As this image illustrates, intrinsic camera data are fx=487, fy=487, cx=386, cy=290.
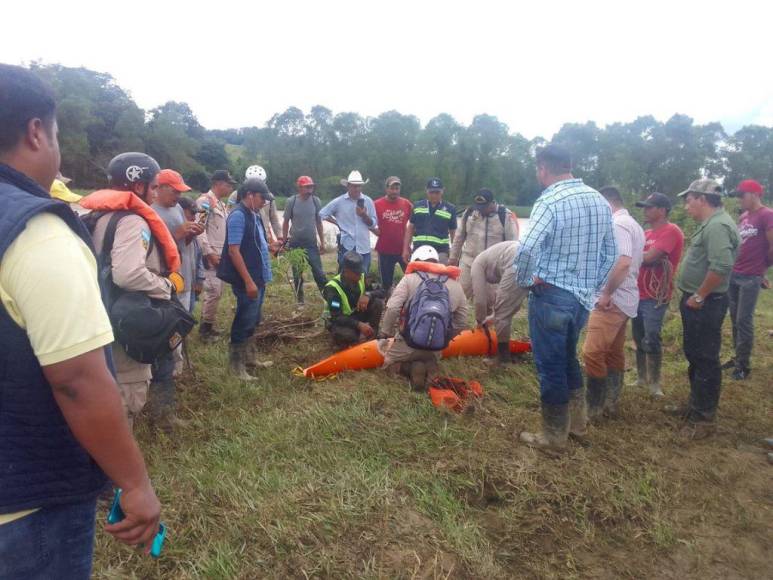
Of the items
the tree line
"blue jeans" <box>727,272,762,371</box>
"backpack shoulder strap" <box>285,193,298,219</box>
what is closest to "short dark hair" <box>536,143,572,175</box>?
"blue jeans" <box>727,272,762,371</box>

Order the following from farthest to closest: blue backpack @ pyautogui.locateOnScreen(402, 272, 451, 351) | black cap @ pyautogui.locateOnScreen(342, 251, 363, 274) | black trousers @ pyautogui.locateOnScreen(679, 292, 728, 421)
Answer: black cap @ pyautogui.locateOnScreen(342, 251, 363, 274) < blue backpack @ pyautogui.locateOnScreen(402, 272, 451, 351) < black trousers @ pyautogui.locateOnScreen(679, 292, 728, 421)

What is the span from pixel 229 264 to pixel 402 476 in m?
2.50

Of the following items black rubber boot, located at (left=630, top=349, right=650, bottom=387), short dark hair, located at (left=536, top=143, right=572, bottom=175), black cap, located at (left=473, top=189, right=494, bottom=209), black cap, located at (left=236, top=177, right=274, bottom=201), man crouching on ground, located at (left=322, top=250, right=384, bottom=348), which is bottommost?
black rubber boot, located at (left=630, top=349, right=650, bottom=387)

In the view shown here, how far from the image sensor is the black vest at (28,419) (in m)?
1.05

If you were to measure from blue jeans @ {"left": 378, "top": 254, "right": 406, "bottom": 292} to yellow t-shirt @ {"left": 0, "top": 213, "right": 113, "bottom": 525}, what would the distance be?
6190mm

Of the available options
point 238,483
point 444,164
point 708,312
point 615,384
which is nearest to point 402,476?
point 238,483

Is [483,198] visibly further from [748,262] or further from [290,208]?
[748,262]

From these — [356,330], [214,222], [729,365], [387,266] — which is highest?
[214,222]

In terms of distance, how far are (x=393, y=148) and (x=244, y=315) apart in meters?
29.9

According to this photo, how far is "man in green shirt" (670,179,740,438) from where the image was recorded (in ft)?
12.4

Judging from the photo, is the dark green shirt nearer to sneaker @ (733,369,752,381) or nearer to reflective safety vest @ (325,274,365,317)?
sneaker @ (733,369,752,381)

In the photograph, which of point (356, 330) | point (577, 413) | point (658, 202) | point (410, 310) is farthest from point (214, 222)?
point (658, 202)

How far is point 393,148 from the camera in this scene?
32781mm

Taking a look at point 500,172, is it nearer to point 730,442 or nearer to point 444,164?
point 444,164
